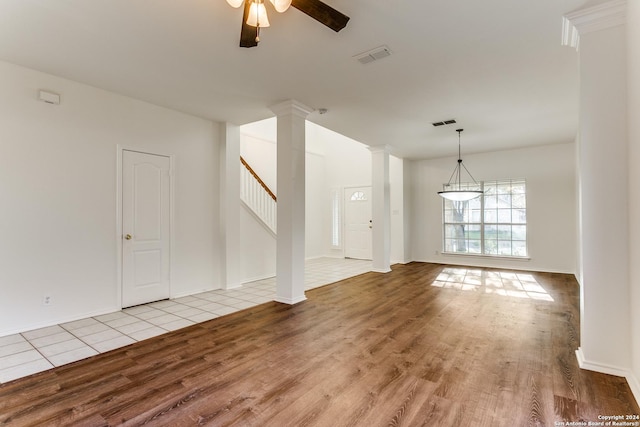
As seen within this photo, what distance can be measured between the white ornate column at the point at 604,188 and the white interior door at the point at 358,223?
6326mm

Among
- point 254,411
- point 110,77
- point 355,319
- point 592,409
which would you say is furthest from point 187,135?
point 592,409

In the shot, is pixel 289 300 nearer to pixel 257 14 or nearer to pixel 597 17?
pixel 257 14

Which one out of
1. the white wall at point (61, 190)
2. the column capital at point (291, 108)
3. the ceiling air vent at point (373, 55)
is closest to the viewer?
the ceiling air vent at point (373, 55)

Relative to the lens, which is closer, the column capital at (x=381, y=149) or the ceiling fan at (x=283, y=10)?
the ceiling fan at (x=283, y=10)

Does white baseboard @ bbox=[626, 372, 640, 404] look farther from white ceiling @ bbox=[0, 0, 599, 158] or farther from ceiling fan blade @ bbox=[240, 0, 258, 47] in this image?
ceiling fan blade @ bbox=[240, 0, 258, 47]

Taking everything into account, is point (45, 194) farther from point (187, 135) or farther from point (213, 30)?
point (213, 30)

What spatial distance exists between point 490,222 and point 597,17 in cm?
565

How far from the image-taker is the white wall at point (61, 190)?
3.19 metres

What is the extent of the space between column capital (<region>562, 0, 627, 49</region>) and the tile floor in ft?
14.6

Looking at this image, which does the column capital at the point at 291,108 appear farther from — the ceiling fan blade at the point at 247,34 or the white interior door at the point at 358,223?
the white interior door at the point at 358,223

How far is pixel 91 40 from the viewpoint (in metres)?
2.75

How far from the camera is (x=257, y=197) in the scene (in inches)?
249

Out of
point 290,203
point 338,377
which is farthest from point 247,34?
point 338,377

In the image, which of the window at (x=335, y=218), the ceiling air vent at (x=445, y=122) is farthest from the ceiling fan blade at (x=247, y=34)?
the window at (x=335, y=218)
